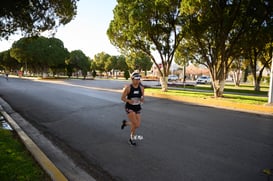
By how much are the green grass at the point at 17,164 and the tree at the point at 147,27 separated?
15.1 metres

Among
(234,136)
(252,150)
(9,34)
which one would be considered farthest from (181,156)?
(9,34)

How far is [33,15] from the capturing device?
1235 cm

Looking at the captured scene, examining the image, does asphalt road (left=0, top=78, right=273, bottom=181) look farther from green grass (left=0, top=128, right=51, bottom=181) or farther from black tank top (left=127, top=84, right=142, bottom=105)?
black tank top (left=127, top=84, right=142, bottom=105)

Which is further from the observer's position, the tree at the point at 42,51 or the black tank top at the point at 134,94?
the tree at the point at 42,51

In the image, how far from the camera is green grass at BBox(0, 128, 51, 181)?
3.87m

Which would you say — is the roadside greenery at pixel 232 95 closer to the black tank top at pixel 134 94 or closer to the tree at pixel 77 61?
the black tank top at pixel 134 94

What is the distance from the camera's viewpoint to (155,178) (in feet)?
13.6

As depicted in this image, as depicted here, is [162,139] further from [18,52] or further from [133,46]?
[18,52]

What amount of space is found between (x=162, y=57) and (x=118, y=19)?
A: 4899 millimetres

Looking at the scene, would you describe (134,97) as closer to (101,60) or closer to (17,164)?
(17,164)

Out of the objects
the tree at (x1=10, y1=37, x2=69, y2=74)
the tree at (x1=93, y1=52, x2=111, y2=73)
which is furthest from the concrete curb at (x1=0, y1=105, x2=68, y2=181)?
the tree at (x1=93, y1=52, x2=111, y2=73)

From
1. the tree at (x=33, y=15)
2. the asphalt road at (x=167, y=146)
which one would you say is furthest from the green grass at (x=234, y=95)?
the tree at (x=33, y=15)

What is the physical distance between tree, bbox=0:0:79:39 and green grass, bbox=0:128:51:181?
6266mm

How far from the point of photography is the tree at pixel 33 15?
34.2 ft
